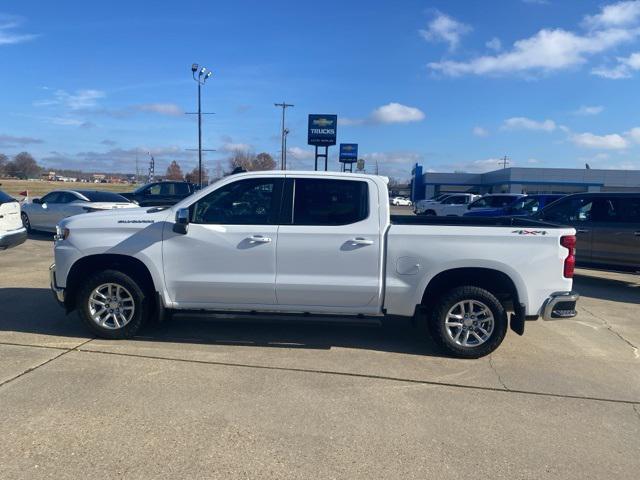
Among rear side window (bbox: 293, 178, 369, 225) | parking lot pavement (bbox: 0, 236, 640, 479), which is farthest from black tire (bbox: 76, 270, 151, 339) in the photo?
rear side window (bbox: 293, 178, 369, 225)

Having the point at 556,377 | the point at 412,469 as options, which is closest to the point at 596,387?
the point at 556,377

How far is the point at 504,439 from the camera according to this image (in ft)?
12.0

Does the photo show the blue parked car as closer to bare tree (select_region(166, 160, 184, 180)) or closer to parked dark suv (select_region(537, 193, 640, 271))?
parked dark suv (select_region(537, 193, 640, 271))

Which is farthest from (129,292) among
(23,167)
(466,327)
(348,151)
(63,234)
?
(23,167)

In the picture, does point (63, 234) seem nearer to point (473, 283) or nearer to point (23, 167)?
point (473, 283)

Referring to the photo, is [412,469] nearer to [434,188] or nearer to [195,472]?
[195,472]

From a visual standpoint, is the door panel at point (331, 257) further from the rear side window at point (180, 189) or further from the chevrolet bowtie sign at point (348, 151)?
the chevrolet bowtie sign at point (348, 151)

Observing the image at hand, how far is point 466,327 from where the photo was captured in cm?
532

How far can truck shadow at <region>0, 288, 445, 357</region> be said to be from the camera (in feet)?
18.5

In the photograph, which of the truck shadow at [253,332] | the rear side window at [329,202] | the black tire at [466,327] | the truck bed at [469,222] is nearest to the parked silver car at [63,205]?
the truck shadow at [253,332]

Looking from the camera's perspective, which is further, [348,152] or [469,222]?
[348,152]

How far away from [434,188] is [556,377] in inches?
2944

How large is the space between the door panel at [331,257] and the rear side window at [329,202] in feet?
0.03

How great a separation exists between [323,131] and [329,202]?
138ft
